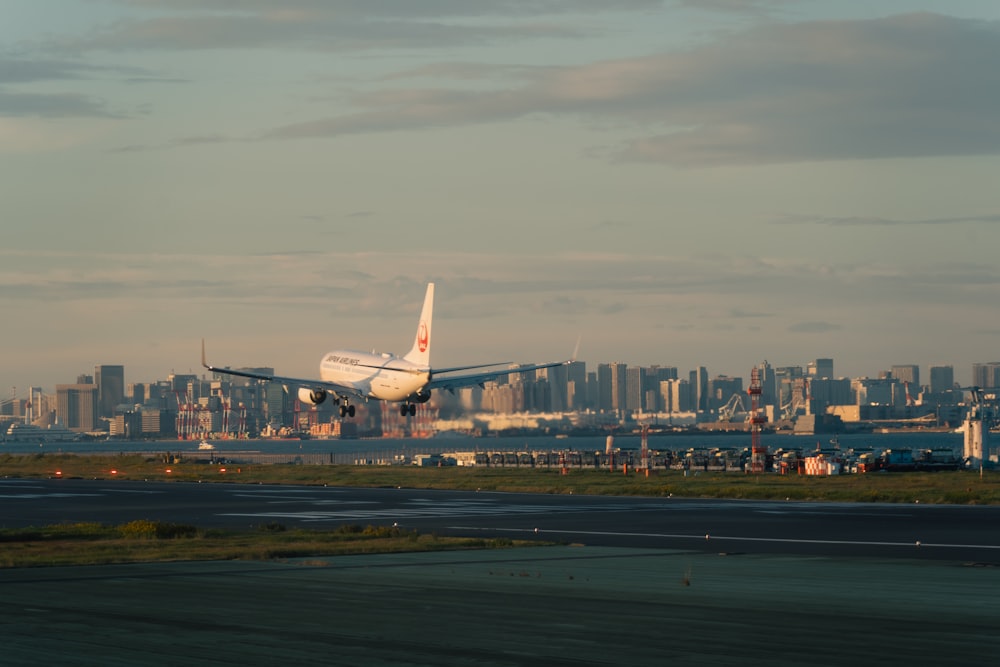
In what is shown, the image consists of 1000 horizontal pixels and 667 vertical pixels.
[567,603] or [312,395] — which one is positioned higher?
[312,395]

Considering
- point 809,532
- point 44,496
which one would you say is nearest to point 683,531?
point 809,532

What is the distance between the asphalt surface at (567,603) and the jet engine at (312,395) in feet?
197

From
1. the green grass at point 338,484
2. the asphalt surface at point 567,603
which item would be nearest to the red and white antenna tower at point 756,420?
the green grass at point 338,484

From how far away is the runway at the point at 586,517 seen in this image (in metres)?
43.2

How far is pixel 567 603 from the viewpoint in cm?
2772

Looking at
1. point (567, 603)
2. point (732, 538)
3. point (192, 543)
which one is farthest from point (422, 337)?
point (567, 603)

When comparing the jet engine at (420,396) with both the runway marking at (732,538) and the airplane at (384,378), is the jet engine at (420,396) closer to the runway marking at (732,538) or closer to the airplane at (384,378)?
the airplane at (384,378)

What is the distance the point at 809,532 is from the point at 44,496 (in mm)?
48315

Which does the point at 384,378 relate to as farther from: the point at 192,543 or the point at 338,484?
the point at 192,543

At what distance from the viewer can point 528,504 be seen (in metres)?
68.8

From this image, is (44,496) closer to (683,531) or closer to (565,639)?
(683,531)

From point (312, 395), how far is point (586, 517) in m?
56.6

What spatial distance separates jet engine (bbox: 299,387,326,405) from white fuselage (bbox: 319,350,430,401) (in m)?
1.83

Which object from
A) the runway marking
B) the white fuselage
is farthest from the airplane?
the runway marking
